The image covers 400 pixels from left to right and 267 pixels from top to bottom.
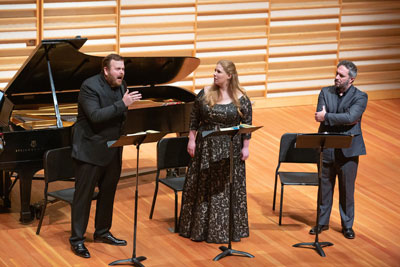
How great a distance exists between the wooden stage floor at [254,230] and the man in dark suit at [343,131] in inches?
8.4

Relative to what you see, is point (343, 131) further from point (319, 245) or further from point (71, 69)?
point (71, 69)

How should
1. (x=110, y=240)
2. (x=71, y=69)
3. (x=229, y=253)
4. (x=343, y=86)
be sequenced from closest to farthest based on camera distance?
1. (x=229, y=253)
2. (x=110, y=240)
3. (x=343, y=86)
4. (x=71, y=69)

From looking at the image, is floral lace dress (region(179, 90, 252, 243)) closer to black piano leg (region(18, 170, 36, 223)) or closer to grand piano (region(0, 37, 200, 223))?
grand piano (region(0, 37, 200, 223))

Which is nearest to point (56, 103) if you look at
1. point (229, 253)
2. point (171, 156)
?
point (171, 156)

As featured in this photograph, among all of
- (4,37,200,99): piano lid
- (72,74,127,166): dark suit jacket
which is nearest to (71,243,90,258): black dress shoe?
(72,74,127,166): dark suit jacket

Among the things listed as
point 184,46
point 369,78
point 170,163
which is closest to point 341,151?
point 170,163

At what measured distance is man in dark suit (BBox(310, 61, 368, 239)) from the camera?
620 cm

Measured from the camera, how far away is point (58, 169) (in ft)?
20.3

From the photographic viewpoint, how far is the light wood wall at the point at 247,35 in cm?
886

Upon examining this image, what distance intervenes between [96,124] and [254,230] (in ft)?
5.60

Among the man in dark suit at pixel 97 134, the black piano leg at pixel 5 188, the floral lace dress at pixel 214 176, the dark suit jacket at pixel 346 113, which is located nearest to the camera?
the man in dark suit at pixel 97 134

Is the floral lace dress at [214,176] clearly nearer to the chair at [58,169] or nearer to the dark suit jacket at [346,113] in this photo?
the dark suit jacket at [346,113]

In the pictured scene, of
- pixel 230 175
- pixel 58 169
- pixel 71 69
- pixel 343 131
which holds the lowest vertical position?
pixel 58 169

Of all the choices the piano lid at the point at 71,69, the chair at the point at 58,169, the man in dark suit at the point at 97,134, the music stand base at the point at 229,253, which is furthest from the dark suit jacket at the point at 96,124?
the music stand base at the point at 229,253
